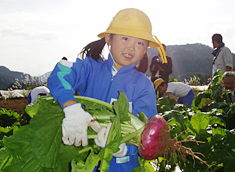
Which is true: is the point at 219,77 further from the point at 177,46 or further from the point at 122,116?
the point at 177,46

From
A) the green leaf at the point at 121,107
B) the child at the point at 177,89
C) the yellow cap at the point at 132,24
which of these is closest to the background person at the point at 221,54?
the child at the point at 177,89

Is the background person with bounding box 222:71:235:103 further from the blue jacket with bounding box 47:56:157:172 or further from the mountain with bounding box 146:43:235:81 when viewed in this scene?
the mountain with bounding box 146:43:235:81

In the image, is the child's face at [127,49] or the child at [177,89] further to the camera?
the child at [177,89]

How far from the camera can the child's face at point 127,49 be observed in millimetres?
1585

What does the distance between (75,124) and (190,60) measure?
72.5m

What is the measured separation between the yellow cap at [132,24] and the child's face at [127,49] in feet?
0.22

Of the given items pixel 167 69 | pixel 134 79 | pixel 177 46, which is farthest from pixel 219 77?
pixel 177 46

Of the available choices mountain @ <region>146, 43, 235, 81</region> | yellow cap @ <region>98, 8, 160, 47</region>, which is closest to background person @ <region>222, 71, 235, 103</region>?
yellow cap @ <region>98, 8, 160, 47</region>

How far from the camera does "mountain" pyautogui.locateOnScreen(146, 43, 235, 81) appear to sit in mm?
62806

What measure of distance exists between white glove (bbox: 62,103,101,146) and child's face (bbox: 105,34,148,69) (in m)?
0.55

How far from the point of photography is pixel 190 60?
227 ft

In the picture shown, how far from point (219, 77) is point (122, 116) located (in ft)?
12.1

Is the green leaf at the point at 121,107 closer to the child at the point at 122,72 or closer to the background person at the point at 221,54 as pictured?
the child at the point at 122,72

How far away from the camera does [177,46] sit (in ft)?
274
